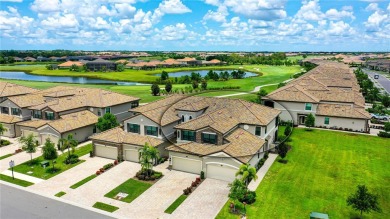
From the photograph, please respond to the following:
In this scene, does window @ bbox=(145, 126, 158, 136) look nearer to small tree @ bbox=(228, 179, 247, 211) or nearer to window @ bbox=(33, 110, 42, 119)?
small tree @ bbox=(228, 179, 247, 211)

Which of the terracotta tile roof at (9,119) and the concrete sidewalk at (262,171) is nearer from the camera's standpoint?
the concrete sidewalk at (262,171)

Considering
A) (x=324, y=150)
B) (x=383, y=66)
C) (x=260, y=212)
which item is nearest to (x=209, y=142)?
(x=260, y=212)

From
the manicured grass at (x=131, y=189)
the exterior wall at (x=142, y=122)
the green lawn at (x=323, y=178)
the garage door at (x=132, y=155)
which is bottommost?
the manicured grass at (x=131, y=189)

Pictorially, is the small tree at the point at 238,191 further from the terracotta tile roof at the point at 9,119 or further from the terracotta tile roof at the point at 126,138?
the terracotta tile roof at the point at 9,119

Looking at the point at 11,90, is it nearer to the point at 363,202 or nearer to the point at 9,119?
the point at 9,119

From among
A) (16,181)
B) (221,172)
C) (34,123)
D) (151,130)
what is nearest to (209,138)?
(221,172)

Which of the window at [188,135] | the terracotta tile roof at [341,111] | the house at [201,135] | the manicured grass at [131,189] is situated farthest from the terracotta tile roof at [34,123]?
the terracotta tile roof at [341,111]
